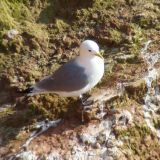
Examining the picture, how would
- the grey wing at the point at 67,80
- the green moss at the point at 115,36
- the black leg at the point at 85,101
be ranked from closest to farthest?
Answer: the grey wing at the point at 67,80 → the black leg at the point at 85,101 → the green moss at the point at 115,36

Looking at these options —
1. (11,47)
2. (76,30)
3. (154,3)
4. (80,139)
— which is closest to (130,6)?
(154,3)

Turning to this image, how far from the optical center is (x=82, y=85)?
3764 mm

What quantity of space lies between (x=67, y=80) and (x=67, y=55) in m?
0.76

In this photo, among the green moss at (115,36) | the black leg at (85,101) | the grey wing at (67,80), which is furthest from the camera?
the green moss at (115,36)

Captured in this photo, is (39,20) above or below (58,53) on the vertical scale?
above

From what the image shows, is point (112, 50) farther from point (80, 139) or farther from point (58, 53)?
point (80, 139)

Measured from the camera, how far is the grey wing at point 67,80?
3.77 m

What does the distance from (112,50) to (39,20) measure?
81 cm

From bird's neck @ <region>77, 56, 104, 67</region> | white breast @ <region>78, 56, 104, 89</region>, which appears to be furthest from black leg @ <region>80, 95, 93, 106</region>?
bird's neck @ <region>77, 56, 104, 67</region>

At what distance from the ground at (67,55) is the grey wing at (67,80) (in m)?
0.18

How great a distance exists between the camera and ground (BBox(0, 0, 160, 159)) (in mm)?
3781

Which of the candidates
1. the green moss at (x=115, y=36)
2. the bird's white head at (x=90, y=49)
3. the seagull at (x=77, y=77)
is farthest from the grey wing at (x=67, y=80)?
the green moss at (x=115, y=36)

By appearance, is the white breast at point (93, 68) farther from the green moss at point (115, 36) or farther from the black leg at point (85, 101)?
the green moss at point (115, 36)

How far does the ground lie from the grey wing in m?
0.18
